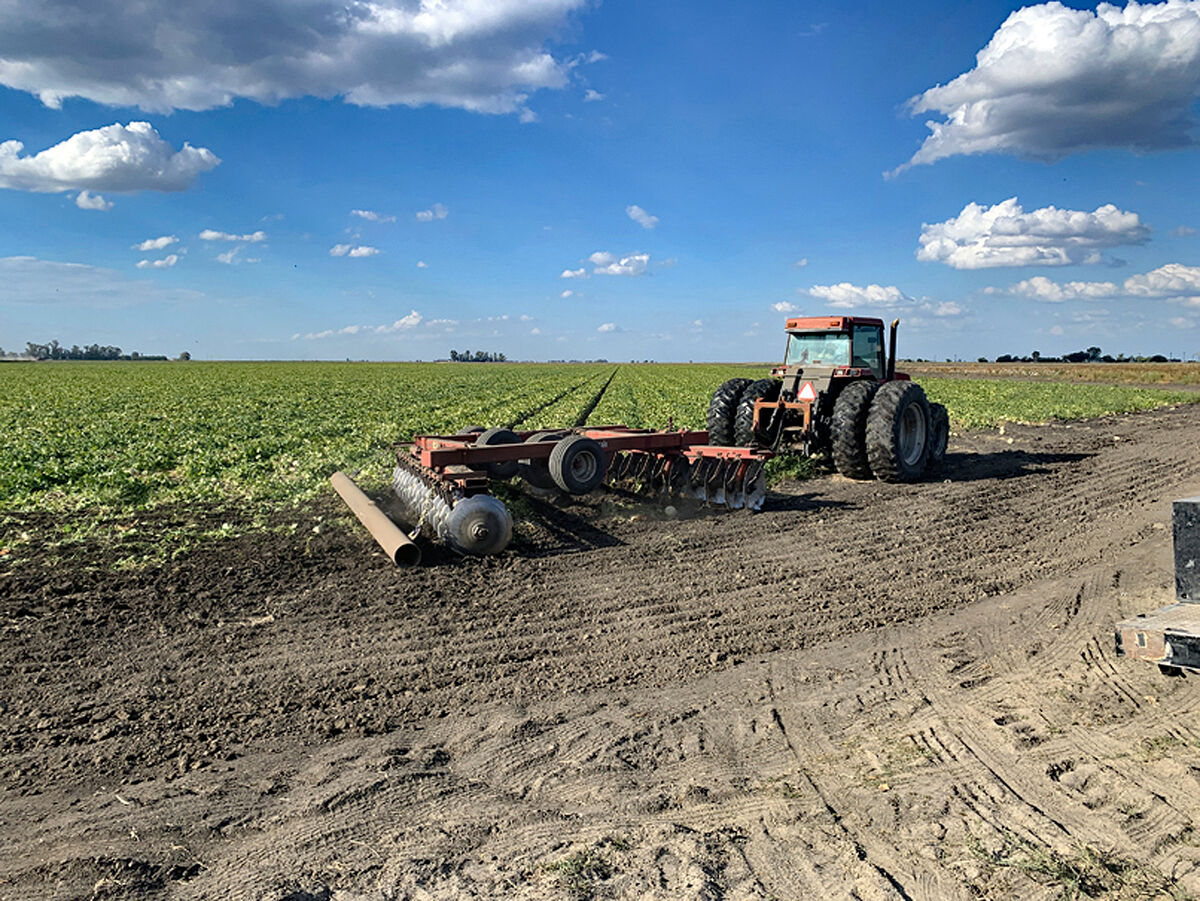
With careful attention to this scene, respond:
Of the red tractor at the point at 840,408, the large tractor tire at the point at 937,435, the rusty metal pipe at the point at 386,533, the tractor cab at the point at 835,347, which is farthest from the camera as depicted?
the large tractor tire at the point at 937,435

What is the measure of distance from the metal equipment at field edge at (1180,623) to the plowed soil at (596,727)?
50 centimetres

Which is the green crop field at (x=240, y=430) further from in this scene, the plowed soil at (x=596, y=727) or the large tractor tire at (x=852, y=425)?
the plowed soil at (x=596, y=727)

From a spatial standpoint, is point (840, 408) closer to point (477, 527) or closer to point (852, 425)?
point (852, 425)

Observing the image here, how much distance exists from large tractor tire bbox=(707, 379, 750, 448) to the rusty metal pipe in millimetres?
5938

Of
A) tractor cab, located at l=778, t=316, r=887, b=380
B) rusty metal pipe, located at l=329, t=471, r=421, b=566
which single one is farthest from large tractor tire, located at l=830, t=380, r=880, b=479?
rusty metal pipe, located at l=329, t=471, r=421, b=566

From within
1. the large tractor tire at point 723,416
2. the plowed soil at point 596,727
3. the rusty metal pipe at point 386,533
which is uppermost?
the large tractor tire at point 723,416

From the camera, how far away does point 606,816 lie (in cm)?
359

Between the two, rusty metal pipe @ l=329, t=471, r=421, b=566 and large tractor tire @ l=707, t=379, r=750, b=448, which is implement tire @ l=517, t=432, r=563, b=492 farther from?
large tractor tire @ l=707, t=379, r=750, b=448

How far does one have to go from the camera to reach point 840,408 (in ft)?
38.2

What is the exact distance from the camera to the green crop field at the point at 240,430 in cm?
1045

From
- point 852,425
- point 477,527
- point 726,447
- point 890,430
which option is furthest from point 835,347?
point 477,527

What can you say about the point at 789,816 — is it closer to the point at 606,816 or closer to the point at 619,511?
the point at 606,816

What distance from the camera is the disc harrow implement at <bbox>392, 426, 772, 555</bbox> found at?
7.65m

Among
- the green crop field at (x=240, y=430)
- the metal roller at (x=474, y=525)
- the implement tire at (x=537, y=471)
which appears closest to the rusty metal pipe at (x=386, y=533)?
the metal roller at (x=474, y=525)
